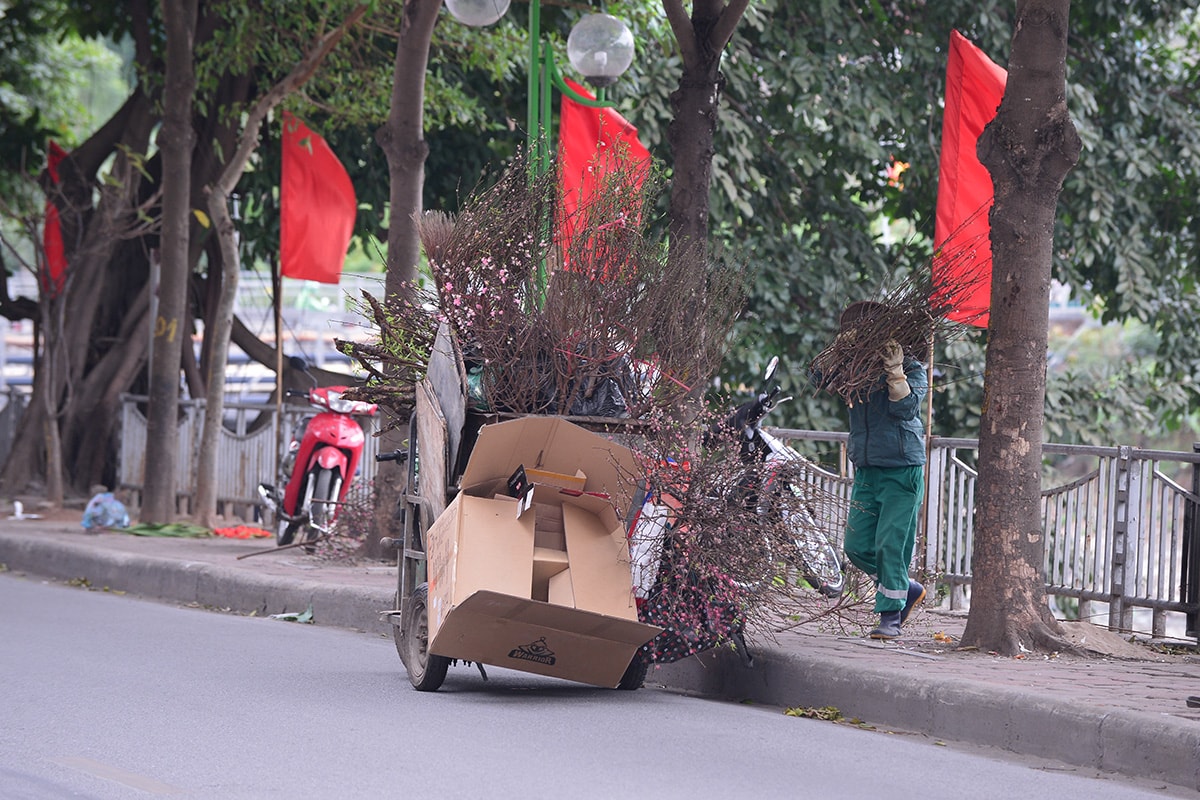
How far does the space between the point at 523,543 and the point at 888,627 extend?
254cm

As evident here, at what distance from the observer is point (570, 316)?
7.20m

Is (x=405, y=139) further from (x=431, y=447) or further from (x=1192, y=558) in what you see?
(x=1192, y=558)

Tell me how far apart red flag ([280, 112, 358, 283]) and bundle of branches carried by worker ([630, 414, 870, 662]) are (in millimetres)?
9544

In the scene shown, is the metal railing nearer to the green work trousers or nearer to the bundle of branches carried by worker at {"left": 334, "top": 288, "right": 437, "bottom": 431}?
the green work trousers

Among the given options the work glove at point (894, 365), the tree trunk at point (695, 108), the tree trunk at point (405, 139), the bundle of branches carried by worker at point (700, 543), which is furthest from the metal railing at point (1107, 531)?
the tree trunk at point (405, 139)

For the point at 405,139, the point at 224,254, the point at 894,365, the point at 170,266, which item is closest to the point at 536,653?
the point at 894,365

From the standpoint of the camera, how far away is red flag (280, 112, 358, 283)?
628 inches

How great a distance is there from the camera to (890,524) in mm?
8180

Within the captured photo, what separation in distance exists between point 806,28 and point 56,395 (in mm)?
10028

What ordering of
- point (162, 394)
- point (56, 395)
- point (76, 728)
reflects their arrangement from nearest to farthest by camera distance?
point (76, 728), point (162, 394), point (56, 395)

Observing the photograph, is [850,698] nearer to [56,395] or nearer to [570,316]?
[570,316]

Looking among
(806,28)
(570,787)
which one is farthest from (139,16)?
(570,787)

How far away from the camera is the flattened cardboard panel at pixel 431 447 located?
23.0 ft

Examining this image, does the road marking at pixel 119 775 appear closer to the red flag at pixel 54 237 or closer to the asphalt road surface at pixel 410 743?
the asphalt road surface at pixel 410 743
